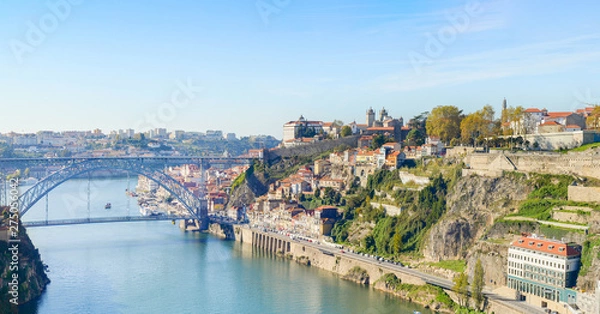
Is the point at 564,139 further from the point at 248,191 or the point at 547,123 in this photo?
the point at 248,191

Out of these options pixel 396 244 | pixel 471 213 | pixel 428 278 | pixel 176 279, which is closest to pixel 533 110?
pixel 471 213

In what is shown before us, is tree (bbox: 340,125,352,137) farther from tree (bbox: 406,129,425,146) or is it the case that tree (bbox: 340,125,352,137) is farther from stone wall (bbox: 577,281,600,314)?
stone wall (bbox: 577,281,600,314)

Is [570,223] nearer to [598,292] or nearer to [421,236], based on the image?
[598,292]

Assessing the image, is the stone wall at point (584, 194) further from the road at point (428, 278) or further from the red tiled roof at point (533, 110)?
the red tiled roof at point (533, 110)

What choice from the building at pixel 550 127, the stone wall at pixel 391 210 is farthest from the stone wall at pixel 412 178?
the building at pixel 550 127

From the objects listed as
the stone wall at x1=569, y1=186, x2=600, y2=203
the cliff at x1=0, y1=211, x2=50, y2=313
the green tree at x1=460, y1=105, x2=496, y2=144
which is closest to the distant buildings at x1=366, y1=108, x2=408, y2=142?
the green tree at x1=460, y1=105, x2=496, y2=144
